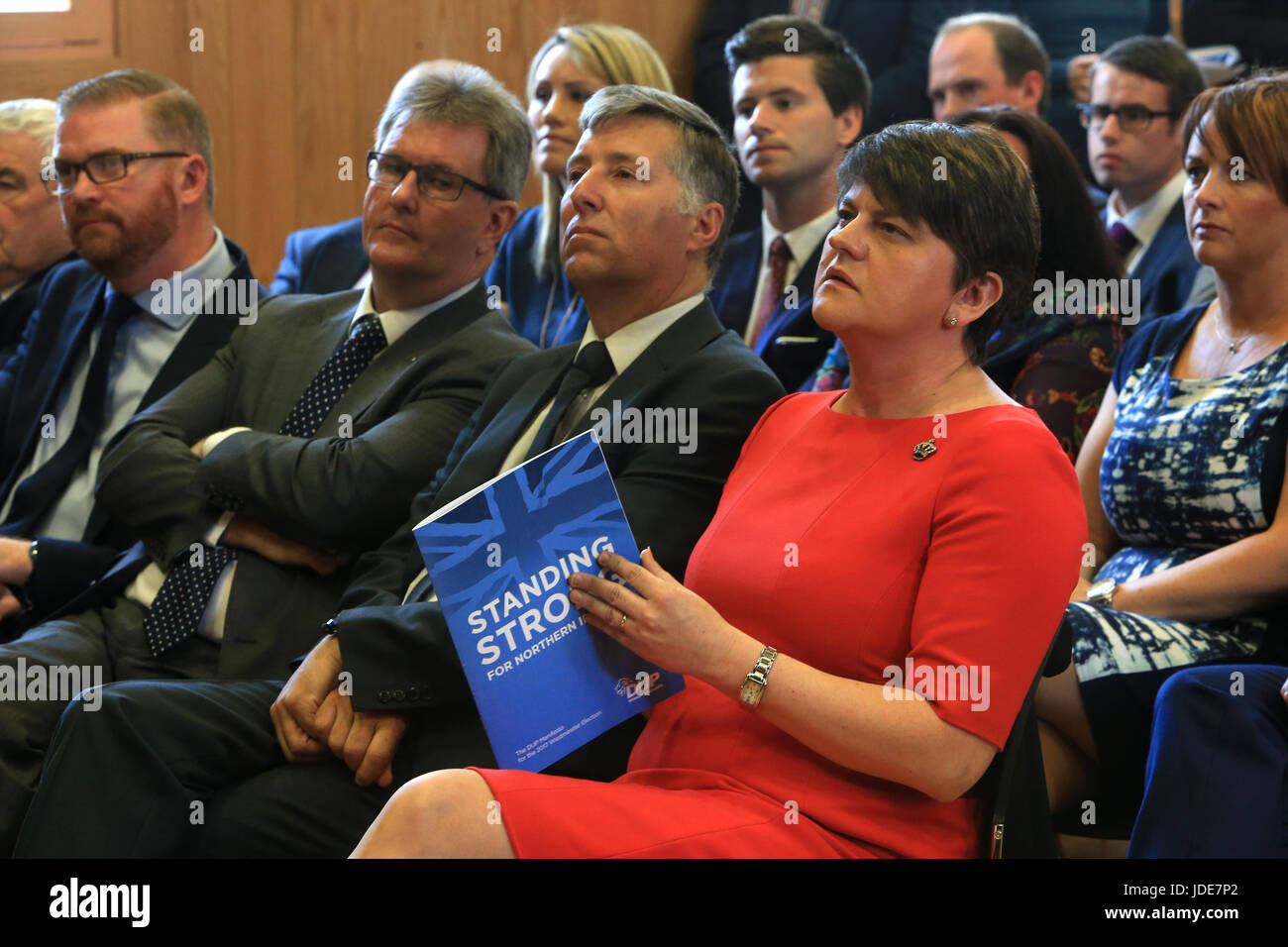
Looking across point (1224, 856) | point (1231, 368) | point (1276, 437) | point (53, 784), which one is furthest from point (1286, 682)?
point (53, 784)

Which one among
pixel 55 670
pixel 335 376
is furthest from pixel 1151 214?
pixel 55 670

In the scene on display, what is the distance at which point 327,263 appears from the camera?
3004mm

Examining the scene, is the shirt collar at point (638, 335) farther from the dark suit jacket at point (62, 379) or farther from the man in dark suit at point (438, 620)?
the dark suit jacket at point (62, 379)

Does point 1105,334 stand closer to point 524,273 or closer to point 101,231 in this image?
point 524,273

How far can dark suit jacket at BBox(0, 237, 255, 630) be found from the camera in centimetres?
214

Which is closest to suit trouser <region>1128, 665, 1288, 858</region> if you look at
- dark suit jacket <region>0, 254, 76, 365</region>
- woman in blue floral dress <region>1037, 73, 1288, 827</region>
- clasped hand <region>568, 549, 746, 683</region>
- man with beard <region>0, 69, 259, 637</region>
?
woman in blue floral dress <region>1037, 73, 1288, 827</region>

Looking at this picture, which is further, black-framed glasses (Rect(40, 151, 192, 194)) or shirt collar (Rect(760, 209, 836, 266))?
shirt collar (Rect(760, 209, 836, 266))

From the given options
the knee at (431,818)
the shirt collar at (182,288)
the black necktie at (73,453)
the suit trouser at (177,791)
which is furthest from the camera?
the shirt collar at (182,288)

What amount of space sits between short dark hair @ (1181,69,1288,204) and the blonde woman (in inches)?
51.6

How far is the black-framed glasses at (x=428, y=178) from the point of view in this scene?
2098 mm

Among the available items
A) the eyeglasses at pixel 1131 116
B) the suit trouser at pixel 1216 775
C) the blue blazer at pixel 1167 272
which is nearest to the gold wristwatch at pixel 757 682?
the suit trouser at pixel 1216 775

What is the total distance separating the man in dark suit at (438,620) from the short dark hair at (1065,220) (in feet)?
1.99

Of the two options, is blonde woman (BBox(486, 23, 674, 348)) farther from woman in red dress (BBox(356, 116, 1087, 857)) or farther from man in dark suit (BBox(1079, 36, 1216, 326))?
woman in red dress (BBox(356, 116, 1087, 857))

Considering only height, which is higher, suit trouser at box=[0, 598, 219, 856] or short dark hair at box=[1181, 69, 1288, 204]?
short dark hair at box=[1181, 69, 1288, 204]
